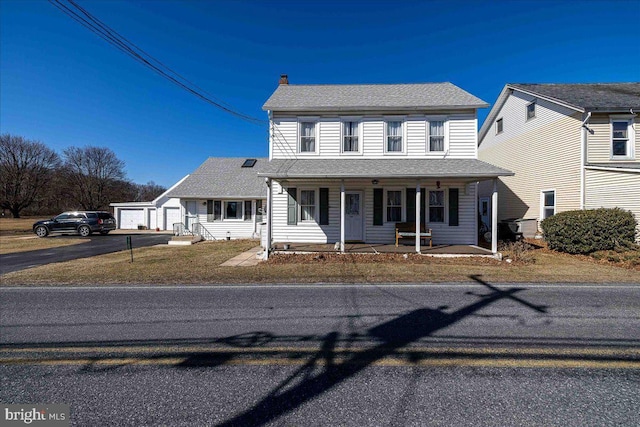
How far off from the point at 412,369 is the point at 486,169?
9.65 m

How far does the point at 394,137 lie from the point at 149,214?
86.4ft

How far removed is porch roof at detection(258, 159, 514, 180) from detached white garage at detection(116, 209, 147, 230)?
75.6 feet

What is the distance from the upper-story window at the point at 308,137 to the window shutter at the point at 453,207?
676 cm

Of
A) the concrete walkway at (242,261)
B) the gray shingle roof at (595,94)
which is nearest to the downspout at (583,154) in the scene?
the gray shingle roof at (595,94)

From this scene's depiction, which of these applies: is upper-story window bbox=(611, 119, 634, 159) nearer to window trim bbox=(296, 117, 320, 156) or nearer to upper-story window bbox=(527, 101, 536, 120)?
upper-story window bbox=(527, 101, 536, 120)

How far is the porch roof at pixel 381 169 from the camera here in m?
9.93

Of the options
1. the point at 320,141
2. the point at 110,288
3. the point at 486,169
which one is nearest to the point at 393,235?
the point at 486,169

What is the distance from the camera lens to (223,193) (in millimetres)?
17641

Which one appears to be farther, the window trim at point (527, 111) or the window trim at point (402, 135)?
the window trim at point (527, 111)

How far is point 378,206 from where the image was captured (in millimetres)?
12305

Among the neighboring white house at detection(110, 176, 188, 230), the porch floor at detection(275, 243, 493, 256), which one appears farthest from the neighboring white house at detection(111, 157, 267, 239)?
the neighboring white house at detection(110, 176, 188, 230)

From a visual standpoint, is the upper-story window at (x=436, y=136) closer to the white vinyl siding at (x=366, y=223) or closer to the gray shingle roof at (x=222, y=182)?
the white vinyl siding at (x=366, y=223)

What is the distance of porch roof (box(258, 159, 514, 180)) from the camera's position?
9.93 metres

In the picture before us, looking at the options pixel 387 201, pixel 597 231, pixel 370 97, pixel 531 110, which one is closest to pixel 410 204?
pixel 387 201
